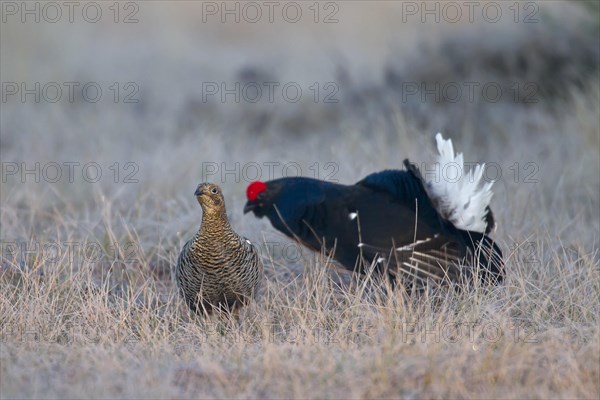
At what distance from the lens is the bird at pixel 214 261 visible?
4.32m

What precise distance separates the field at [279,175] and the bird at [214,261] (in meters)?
0.18

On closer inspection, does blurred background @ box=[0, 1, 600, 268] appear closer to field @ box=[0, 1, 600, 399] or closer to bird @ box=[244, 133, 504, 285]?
field @ box=[0, 1, 600, 399]

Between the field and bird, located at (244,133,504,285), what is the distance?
0.18 metres

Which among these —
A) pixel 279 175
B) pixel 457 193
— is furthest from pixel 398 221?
pixel 279 175

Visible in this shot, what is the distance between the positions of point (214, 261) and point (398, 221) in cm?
111

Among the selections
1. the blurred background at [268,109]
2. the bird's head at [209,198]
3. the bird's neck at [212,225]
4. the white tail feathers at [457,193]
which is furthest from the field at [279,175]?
the bird's head at [209,198]

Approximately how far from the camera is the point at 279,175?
7.12 m

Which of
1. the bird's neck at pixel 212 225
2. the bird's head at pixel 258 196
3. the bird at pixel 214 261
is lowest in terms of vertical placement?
the bird at pixel 214 261

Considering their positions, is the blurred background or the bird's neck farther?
the blurred background

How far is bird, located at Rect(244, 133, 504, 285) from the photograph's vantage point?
4.79m

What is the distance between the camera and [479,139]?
8695mm

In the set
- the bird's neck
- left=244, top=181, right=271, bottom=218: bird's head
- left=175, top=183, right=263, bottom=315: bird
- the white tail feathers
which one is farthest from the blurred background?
the bird's neck

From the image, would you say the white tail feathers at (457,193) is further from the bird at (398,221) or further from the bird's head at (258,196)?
the bird's head at (258,196)

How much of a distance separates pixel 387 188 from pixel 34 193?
105 inches
